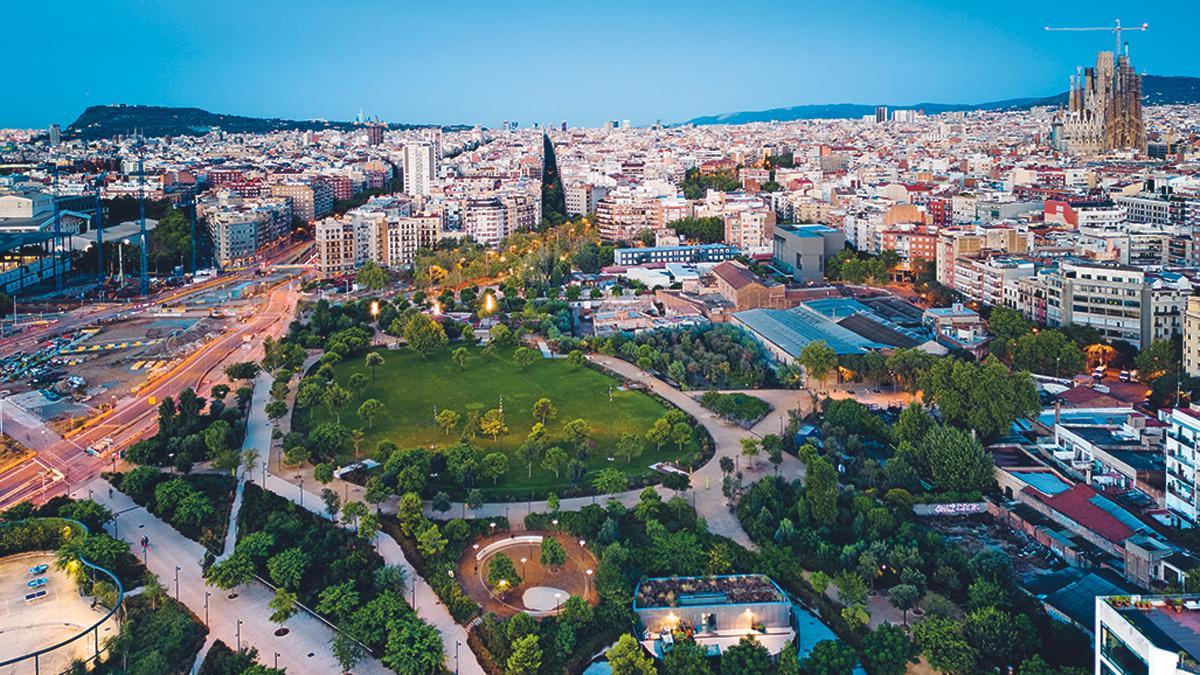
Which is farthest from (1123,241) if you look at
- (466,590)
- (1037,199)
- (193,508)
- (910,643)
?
(193,508)

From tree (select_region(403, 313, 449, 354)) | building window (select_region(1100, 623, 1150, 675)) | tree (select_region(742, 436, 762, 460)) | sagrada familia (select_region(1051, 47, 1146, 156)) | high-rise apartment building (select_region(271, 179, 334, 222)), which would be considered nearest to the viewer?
building window (select_region(1100, 623, 1150, 675))

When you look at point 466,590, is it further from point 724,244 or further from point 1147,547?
point 724,244

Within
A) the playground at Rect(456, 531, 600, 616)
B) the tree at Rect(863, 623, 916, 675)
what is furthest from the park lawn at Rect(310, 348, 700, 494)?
the tree at Rect(863, 623, 916, 675)

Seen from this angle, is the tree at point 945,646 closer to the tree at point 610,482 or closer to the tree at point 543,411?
the tree at point 610,482

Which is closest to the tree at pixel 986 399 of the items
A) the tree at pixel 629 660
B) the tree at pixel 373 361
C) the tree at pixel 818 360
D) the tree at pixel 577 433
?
the tree at pixel 818 360

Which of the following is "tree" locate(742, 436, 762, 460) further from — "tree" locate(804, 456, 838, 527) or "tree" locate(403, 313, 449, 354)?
"tree" locate(403, 313, 449, 354)

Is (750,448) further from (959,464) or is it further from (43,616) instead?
(43,616)

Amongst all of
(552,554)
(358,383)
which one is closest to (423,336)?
(358,383)
